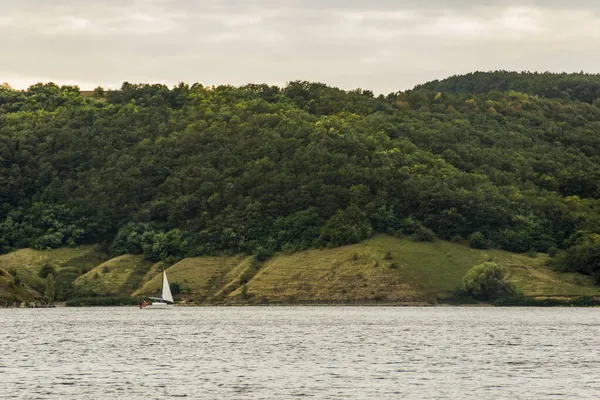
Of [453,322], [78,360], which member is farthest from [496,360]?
[453,322]

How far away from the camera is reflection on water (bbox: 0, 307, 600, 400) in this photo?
81.3m

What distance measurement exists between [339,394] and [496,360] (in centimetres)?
2880

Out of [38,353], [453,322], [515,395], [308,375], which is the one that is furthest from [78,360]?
[453,322]

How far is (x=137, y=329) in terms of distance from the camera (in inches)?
6230

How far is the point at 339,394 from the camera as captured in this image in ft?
260

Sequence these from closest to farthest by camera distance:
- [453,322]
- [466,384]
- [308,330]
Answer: [466,384]
[308,330]
[453,322]

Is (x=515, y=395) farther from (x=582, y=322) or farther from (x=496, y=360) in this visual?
(x=582, y=322)

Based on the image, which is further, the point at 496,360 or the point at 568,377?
the point at 496,360

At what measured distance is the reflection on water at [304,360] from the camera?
81312mm

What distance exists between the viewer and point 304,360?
10369 centimetres

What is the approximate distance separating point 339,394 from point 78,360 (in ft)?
115

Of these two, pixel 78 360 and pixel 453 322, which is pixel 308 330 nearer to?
pixel 453 322

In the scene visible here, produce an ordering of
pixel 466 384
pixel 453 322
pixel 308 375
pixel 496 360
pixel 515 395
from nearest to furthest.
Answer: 1. pixel 515 395
2. pixel 466 384
3. pixel 308 375
4. pixel 496 360
5. pixel 453 322

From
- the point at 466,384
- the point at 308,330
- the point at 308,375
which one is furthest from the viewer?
the point at 308,330
